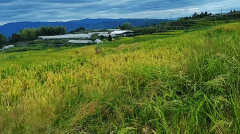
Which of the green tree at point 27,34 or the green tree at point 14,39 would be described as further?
the green tree at point 27,34

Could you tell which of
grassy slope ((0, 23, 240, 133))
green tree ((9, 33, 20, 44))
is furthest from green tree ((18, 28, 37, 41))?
grassy slope ((0, 23, 240, 133))

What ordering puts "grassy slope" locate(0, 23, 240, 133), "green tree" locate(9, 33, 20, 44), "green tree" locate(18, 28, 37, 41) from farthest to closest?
"green tree" locate(18, 28, 37, 41) → "green tree" locate(9, 33, 20, 44) → "grassy slope" locate(0, 23, 240, 133)

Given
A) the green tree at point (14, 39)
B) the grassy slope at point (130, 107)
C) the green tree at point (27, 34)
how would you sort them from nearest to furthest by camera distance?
the grassy slope at point (130, 107) → the green tree at point (14, 39) → the green tree at point (27, 34)

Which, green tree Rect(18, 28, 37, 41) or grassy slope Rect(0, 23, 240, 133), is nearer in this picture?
grassy slope Rect(0, 23, 240, 133)

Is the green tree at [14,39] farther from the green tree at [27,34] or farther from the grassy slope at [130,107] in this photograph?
the grassy slope at [130,107]

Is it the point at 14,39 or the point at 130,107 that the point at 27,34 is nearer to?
the point at 14,39

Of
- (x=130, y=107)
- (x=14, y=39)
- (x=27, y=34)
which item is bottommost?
(x=130, y=107)

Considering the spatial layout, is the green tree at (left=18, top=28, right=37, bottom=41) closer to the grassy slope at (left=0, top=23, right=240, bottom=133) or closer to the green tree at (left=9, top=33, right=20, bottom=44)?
the green tree at (left=9, top=33, right=20, bottom=44)

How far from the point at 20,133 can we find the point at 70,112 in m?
0.56

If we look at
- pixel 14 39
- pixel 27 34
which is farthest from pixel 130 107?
pixel 27 34

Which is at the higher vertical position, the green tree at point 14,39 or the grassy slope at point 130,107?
the green tree at point 14,39

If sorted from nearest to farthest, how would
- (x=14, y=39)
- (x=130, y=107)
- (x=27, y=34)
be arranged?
(x=130, y=107) → (x=14, y=39) → (x=27, y=34)

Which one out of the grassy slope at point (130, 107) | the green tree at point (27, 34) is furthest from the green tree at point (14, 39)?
the grassy slope at point (130, 107)

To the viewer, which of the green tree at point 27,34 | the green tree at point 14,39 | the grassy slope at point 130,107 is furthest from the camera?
the green tree at point 27,34
